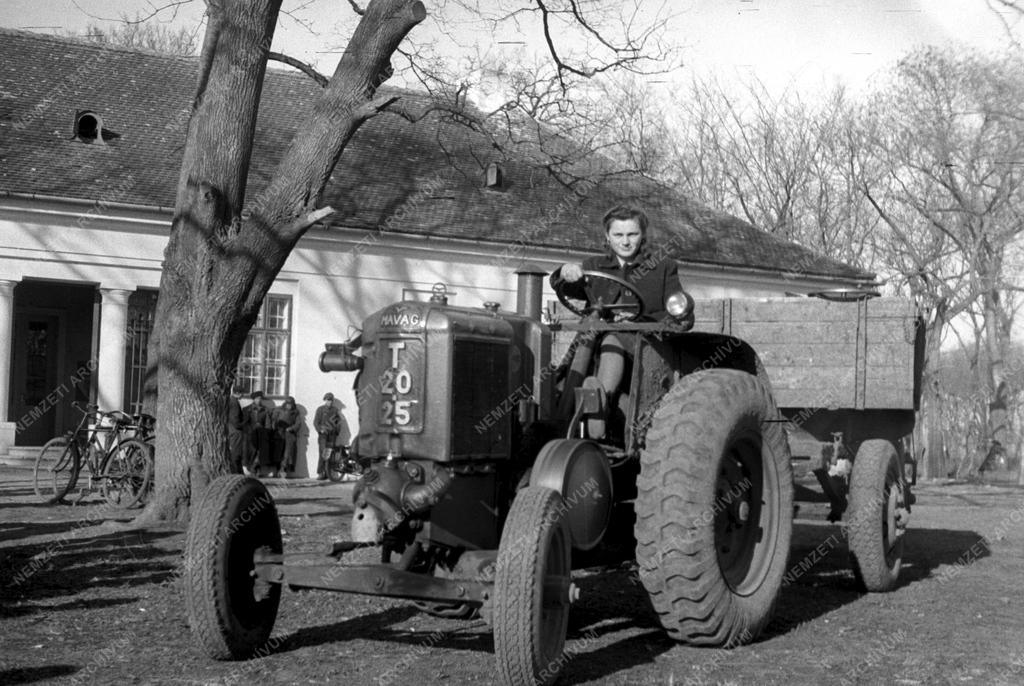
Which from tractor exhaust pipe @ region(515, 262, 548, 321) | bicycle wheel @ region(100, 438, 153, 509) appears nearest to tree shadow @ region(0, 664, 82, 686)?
tractor exhaust pipe @ region(515, 262, 548, 321)

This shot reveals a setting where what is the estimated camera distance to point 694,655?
587 centimetres

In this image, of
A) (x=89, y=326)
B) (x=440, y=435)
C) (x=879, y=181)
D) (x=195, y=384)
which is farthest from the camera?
(x=879, y=181)

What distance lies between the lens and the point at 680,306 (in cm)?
620

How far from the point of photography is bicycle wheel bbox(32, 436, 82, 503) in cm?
1438

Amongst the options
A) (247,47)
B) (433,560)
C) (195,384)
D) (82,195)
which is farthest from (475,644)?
(82,195)

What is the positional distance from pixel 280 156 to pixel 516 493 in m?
19.0

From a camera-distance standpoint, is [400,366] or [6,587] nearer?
[400,366]

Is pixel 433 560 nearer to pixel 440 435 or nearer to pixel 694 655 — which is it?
pixel 440 435

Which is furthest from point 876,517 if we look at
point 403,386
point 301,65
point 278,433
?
point 278,433

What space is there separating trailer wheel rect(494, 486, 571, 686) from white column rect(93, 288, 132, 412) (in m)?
17.8

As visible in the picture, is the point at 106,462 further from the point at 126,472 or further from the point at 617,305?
the point at 617,305

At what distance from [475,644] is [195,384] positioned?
17.0ft

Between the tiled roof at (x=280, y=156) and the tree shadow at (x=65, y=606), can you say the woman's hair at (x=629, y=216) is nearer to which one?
the tree shadow at (x=65, y=606)

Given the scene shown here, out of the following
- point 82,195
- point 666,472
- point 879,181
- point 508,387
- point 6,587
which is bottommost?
point 6,587
